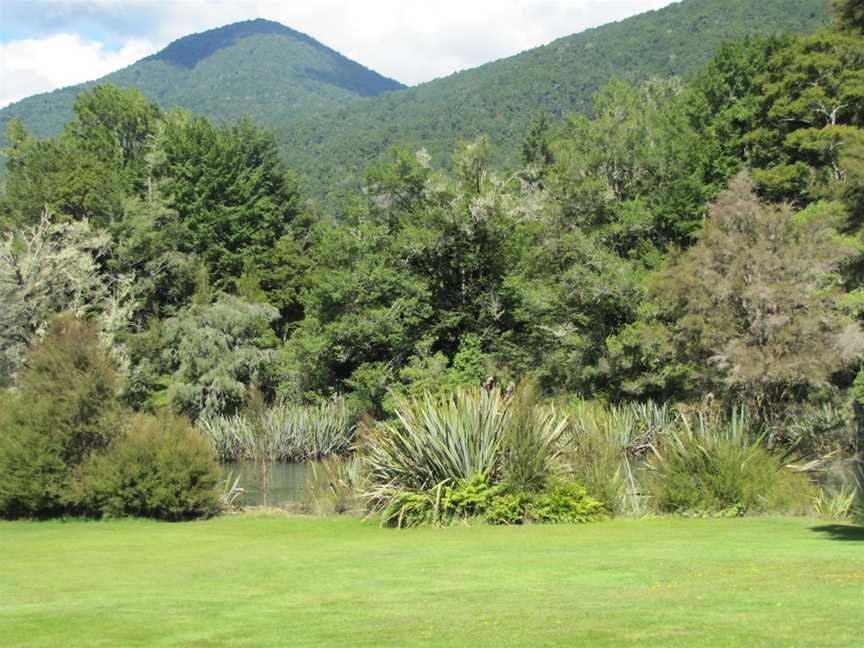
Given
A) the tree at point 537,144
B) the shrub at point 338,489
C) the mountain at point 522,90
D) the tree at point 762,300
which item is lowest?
the shrub at point 338,489

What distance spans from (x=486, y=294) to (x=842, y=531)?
25.5 metres

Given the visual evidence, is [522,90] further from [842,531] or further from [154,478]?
[842,531]

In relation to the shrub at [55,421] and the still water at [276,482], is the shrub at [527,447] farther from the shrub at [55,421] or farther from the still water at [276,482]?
the shrub at [55,421]

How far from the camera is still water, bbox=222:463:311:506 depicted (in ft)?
78.7

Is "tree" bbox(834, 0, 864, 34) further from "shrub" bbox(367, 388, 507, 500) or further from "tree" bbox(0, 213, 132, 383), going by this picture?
"tree" bbox(0, 213, 132, 383)

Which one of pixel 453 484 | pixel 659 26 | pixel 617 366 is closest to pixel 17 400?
pixel 453 484

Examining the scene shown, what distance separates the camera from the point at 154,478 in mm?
18688

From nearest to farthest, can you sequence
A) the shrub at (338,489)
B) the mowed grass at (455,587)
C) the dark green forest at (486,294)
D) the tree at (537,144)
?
Result: 1. the mowed grass at (455,587)
2. the dark green forest at (486,294)
3. the shrub at (338,489)
4. the tree at (537,144)

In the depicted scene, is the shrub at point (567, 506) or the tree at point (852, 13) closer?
the tree at point (852, 13)

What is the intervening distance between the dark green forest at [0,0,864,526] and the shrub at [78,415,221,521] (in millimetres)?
81

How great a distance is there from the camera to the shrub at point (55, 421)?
744 inches

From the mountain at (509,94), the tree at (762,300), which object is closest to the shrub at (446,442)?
the tree at (762,300)

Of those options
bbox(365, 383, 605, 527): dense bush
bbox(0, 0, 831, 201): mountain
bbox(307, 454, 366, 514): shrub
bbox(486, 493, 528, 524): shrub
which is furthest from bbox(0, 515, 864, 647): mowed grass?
bbox(0, 0, 831, 201): mountain

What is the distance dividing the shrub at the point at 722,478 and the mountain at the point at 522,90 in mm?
74691
